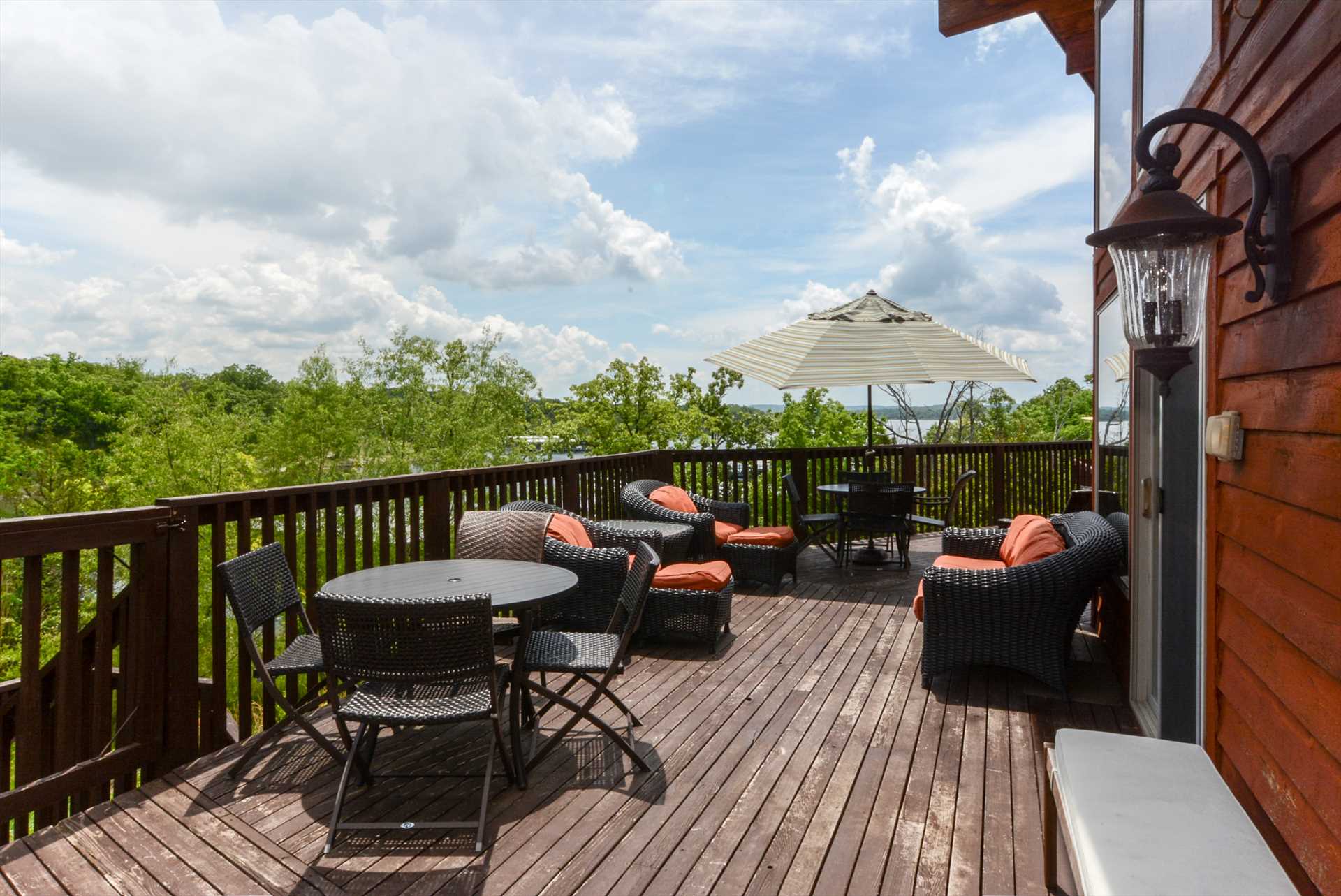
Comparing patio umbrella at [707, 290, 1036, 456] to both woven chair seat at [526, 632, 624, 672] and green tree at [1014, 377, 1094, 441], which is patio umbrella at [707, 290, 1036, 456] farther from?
green tree at [1014, 377, 1094, 441]

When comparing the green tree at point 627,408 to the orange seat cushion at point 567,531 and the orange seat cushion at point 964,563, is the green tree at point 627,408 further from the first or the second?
the orange seat cushion at point 567,531

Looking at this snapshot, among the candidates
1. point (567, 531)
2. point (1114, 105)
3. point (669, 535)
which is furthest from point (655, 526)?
point (1114, 105)

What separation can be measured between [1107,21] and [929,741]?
153 inches

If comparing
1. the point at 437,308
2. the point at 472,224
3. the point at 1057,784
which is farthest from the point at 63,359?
the point at 1057,784

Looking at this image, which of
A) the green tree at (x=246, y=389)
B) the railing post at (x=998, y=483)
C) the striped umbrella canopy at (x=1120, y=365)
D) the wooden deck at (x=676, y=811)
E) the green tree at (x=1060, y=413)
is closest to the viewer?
the wooden deck at (x=676, y=811)

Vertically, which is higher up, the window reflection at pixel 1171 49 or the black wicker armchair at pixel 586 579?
the window reflection at pixel 1171 49

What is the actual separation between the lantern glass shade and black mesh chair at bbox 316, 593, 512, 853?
6.45 feet

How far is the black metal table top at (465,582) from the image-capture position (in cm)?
284

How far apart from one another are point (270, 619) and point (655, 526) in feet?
9.23

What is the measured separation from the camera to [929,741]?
317cm

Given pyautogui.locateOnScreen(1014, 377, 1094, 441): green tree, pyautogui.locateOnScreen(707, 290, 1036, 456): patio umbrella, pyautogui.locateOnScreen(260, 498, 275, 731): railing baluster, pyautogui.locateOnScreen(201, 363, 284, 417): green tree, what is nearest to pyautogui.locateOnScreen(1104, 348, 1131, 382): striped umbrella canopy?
pyautogui.locateOnScreen(707, 290, 1036, 456): patio umbrella

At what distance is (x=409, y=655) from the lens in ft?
7.82

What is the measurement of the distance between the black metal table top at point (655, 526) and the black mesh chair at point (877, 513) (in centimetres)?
178

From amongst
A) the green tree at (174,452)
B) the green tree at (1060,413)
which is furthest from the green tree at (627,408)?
the green tree at (174,452)
